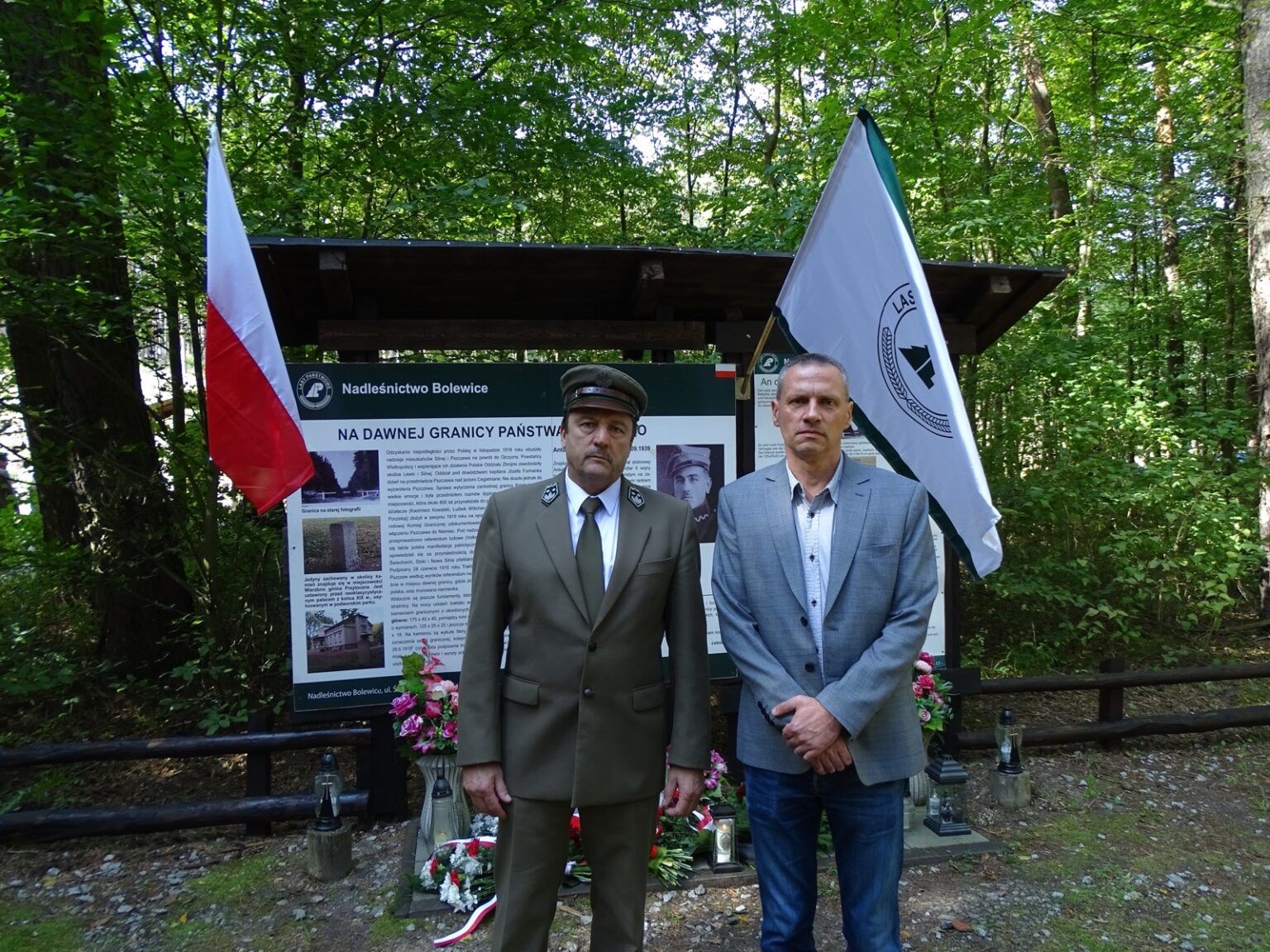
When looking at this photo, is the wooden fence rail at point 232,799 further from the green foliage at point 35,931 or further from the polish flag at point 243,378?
the polish flag at point 243,378

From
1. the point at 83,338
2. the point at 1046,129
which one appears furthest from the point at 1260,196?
the point at 83,338

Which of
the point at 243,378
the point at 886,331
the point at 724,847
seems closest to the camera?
the point at 886,331

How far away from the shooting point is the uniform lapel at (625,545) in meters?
2.21

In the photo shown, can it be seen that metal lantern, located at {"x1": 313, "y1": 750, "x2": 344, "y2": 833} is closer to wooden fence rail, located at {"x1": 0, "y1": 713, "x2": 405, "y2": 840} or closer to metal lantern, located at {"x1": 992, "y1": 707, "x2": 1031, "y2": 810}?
wooden fence rail, located at {"x1": 0, "y1": 713, "x2": 405, "y2": 840}

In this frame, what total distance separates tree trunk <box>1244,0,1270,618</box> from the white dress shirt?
7.07 metres

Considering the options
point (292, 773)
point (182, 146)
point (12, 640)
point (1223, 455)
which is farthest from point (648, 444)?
point (1223, 455)

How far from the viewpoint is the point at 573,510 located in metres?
2.31

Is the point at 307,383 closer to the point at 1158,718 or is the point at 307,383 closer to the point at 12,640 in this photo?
the point at 12,640

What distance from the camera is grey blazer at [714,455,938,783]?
6.84 ft

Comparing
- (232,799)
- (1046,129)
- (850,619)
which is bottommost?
(232,799)

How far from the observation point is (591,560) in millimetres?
2262

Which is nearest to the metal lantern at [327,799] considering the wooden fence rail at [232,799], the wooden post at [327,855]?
the wooden post at [327,855]

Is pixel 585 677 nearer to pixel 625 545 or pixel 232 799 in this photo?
pixel 625 545

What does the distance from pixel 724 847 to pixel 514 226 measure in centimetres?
600
